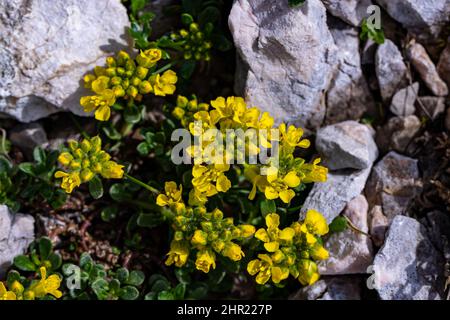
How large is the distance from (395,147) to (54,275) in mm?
2613

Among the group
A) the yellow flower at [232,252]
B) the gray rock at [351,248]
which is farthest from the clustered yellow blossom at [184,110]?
the gray rock at [351,248]

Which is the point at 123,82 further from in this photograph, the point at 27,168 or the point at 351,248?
the point at 351,248

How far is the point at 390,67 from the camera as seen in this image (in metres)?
4.52

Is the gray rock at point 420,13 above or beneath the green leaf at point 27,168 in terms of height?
above

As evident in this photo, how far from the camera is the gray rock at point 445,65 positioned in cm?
453

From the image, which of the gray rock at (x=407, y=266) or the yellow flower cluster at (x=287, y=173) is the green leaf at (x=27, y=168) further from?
the gray rock at (x=407, y=266)

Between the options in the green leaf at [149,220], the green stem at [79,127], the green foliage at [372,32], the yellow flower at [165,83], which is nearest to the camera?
the yellow flower at [165,83]

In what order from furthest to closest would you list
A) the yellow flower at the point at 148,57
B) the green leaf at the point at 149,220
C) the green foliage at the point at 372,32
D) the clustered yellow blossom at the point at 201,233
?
the green foliage at the point at 372,32 → the green leaf at the point at 149,220 → the yellow flower at the point at 148,57 → the clustered yellow blossom at the point at 201,233

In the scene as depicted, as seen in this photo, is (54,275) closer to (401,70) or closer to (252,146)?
(252,146)

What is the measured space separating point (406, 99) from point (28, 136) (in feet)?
9.43

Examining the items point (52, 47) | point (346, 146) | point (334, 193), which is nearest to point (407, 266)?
point (334, 193)

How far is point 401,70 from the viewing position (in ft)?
14.8

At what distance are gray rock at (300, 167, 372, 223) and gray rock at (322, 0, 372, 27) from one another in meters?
1.11
